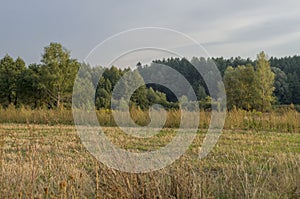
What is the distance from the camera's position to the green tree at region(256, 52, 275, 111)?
47.2 metres

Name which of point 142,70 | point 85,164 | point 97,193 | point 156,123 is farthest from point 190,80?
point 156,123

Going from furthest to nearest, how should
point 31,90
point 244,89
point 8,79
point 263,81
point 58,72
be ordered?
1. point 244,89
2. point 263,81
3. point 8,79
4. point 31,90
5. point 58,72

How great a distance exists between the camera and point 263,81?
155 ft

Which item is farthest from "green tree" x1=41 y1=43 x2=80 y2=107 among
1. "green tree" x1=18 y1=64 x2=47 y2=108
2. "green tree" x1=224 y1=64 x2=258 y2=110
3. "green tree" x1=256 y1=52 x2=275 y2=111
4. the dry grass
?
"green tree" x1=256 y1=52 x2=275 y2=111

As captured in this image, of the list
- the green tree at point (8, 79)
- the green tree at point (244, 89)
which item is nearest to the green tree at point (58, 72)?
the green tree at point (8, 79)

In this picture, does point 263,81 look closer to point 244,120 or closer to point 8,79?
point 8,79

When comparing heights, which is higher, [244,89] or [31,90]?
[244,89]

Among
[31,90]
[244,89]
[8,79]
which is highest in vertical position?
[8,79]

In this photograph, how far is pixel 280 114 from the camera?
14.4 m

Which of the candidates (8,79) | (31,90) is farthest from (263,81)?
(8,79)

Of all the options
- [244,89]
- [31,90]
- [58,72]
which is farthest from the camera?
[244,89]

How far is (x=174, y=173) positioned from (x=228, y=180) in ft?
2.06

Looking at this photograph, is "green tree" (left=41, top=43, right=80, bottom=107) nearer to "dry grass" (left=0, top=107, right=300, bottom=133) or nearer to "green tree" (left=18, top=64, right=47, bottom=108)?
"green tree" (left=18, top=64, right=47, bottom=108)

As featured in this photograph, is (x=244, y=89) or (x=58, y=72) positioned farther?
(x=244, y=89)
